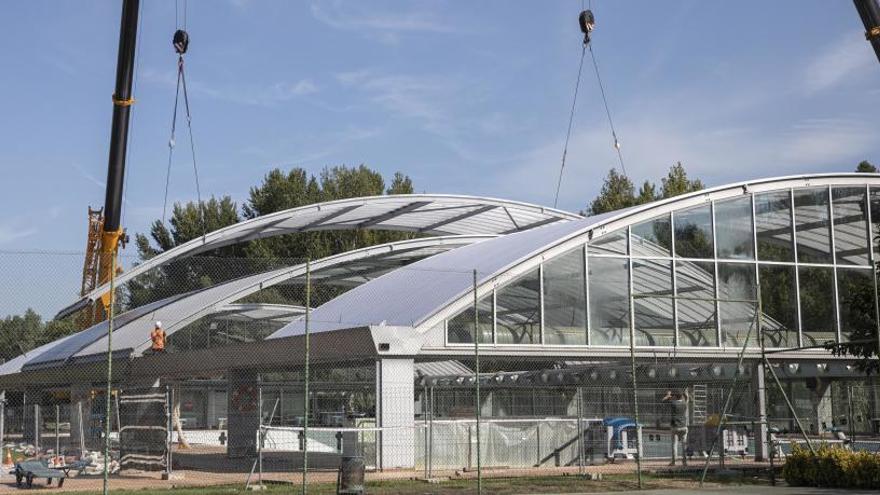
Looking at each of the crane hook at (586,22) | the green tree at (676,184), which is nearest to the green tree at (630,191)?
the green tree at (676,184)

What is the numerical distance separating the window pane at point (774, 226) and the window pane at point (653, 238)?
3323mm

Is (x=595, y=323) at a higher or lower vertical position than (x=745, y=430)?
higher

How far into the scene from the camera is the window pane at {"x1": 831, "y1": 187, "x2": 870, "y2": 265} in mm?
34750

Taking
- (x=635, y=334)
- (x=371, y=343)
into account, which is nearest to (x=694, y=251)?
(x=635, y=334)

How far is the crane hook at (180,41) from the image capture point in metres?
38.8

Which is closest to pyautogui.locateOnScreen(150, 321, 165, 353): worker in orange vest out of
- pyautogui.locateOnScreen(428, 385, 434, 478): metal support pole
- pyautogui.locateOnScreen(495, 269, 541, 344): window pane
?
pyautogui.locateOnScreen(428, 385, 434, 478): metal support pole

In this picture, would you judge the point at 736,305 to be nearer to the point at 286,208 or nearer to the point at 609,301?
the point at 609,301

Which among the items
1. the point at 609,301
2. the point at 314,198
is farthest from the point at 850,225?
the point at 314,198

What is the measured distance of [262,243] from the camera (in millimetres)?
80188

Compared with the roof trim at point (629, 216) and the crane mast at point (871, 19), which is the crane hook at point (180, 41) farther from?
the crane mast at point (871, 19)

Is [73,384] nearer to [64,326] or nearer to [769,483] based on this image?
[64,326]

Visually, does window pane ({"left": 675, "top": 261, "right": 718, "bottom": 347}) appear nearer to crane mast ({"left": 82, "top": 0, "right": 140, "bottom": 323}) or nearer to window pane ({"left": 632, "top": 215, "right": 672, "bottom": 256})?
window pane ({"left": 632, "top": 215, "right": 672, "bottom": 256})

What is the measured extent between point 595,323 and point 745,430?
8.72 meters

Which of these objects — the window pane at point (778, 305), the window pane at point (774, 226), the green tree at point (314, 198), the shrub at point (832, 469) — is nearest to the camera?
the shrub at point (832, 469)
